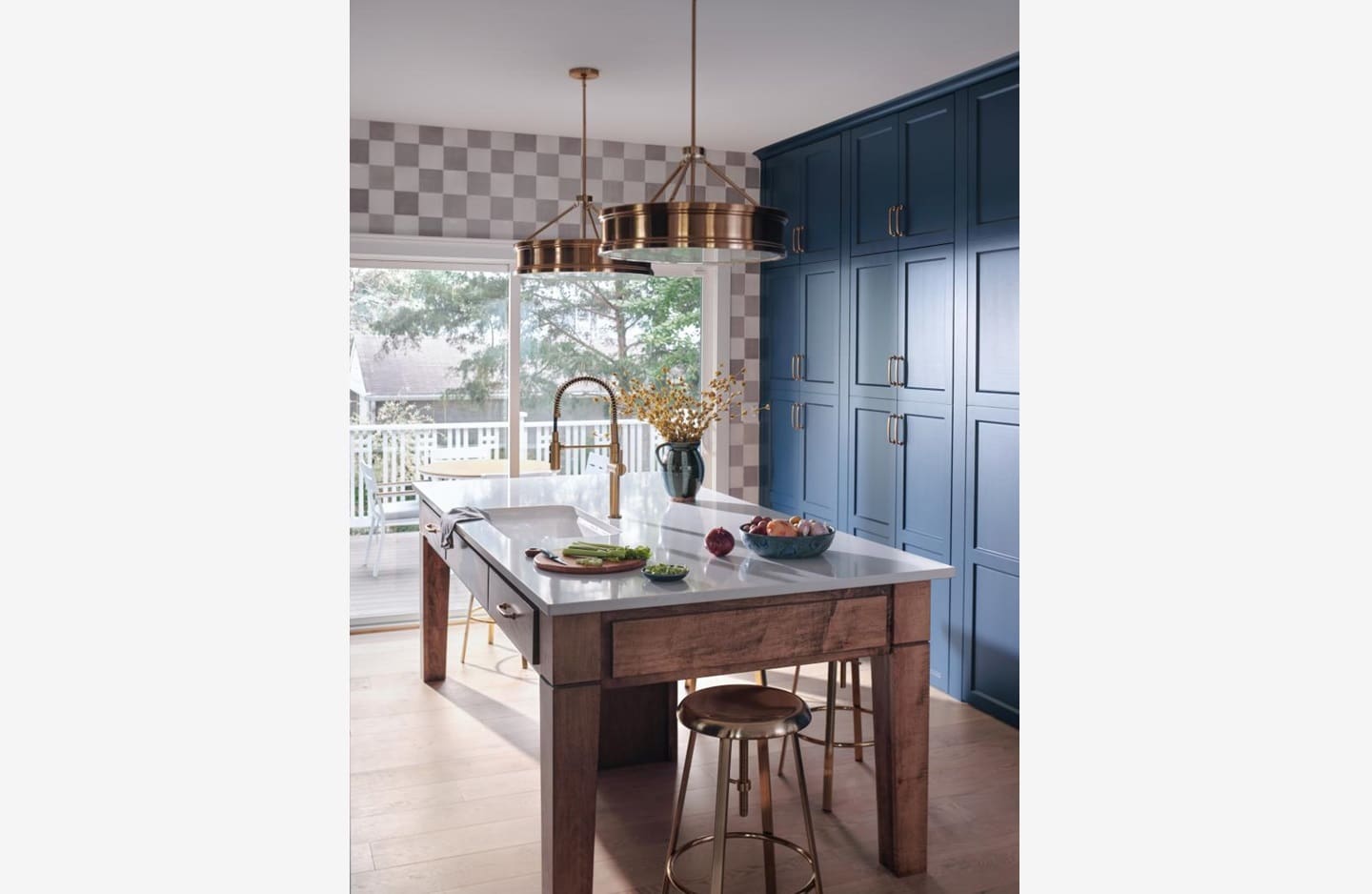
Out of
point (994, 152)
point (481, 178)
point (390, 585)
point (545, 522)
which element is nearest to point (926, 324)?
point (994, 152)

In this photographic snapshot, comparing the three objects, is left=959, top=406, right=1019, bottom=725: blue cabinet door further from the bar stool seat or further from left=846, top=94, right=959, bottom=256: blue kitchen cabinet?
the bar stool seat

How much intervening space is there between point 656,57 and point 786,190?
1660mm

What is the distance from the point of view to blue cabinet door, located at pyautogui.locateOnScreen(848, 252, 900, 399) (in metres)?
4.46

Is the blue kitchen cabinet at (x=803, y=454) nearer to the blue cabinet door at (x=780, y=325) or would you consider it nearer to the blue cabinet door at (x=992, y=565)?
the blue cabinet door at (x=780, y=325)

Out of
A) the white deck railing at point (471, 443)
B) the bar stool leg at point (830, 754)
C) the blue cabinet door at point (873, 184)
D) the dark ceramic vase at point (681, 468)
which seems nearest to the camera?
the bar stool leg at point (830, 754)

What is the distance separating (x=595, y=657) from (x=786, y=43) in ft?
7.77

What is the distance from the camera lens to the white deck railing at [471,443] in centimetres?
511

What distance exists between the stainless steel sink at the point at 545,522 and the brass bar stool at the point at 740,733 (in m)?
1.01

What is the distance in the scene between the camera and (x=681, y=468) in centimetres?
371

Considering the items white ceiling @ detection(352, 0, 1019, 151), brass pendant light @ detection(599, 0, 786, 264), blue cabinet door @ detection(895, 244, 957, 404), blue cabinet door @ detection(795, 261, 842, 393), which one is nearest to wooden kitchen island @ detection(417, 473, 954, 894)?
brass pendant light @ detection(599, 0, 786, 264)

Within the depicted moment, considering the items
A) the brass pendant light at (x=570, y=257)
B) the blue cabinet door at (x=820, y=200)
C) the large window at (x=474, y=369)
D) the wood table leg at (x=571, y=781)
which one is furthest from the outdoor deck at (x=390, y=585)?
the wood table leg at (x=571, y=781)

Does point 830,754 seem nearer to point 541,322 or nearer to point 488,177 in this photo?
point 541,322
